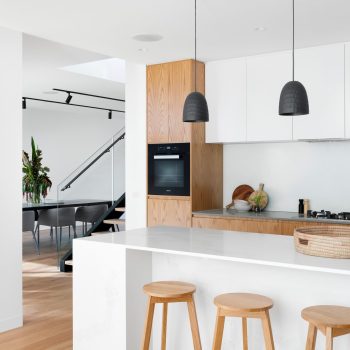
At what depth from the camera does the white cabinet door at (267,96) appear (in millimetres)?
4957

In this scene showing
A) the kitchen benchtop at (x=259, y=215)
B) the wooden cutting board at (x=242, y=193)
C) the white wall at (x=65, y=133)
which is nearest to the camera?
the kitchen benchtop at (x=259, y=215)

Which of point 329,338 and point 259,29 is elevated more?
point 259,29

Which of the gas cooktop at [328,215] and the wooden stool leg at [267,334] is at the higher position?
the gas cooktop at [328,215]

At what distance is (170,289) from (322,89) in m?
2.70

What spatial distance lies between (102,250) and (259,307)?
110cm

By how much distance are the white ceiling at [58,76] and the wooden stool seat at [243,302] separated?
11.0 feet

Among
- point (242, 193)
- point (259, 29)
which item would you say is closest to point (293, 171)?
point (242, 193)

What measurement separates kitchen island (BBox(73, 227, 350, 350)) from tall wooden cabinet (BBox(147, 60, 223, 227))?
1.84 metres

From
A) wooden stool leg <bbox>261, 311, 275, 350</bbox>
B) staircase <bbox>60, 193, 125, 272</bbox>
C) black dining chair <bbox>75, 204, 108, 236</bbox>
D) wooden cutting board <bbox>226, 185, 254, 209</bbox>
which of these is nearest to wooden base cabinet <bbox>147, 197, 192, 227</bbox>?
wooden cutting board <bbox>226, 185, 254, 209</bbox>

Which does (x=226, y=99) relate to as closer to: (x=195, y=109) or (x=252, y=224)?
(x=252, y=224)

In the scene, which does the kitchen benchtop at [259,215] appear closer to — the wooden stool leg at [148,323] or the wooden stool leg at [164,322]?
the wooden stool leg at [164,322]

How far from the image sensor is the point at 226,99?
5344 mm

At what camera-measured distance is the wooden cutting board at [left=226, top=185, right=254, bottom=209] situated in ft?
18.3

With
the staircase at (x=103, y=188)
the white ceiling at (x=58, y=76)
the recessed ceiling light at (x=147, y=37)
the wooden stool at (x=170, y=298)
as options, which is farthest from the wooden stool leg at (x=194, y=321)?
the staircase at (x=103, y=188)
